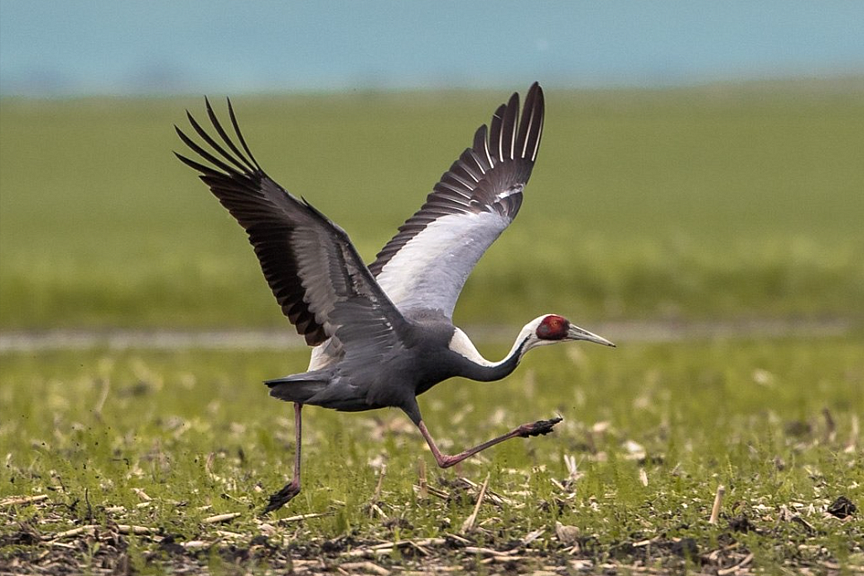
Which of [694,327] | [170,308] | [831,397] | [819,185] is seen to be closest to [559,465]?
[831,397]

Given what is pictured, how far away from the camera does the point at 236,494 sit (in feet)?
25.7

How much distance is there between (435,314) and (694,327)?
12.0 meters

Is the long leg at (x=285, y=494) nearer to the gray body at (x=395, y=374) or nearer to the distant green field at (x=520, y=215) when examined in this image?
the gray body at (x=395, y=374)

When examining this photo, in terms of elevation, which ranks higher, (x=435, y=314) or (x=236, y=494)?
(x=435, y=314)

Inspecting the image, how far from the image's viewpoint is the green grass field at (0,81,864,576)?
684cm

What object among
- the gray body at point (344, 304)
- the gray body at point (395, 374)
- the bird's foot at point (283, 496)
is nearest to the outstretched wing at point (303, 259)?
the gray body at point (344, 304)

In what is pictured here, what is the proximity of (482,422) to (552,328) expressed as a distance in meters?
3.06

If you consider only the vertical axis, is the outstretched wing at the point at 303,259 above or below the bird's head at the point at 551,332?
above

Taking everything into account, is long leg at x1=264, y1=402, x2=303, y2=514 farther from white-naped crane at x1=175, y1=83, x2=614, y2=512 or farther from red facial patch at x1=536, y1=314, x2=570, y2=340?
red facial patch at x1=536, y1=314, x2=570, y2=340

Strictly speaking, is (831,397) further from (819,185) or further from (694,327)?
(819,185)

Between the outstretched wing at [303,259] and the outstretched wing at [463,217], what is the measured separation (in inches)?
23.8

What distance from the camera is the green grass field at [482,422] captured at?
684cm

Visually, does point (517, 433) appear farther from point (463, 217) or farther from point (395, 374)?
point (463, 217)

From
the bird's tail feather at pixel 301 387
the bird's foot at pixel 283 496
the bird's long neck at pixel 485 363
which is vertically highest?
the bird's long neck at pixel 485 363
